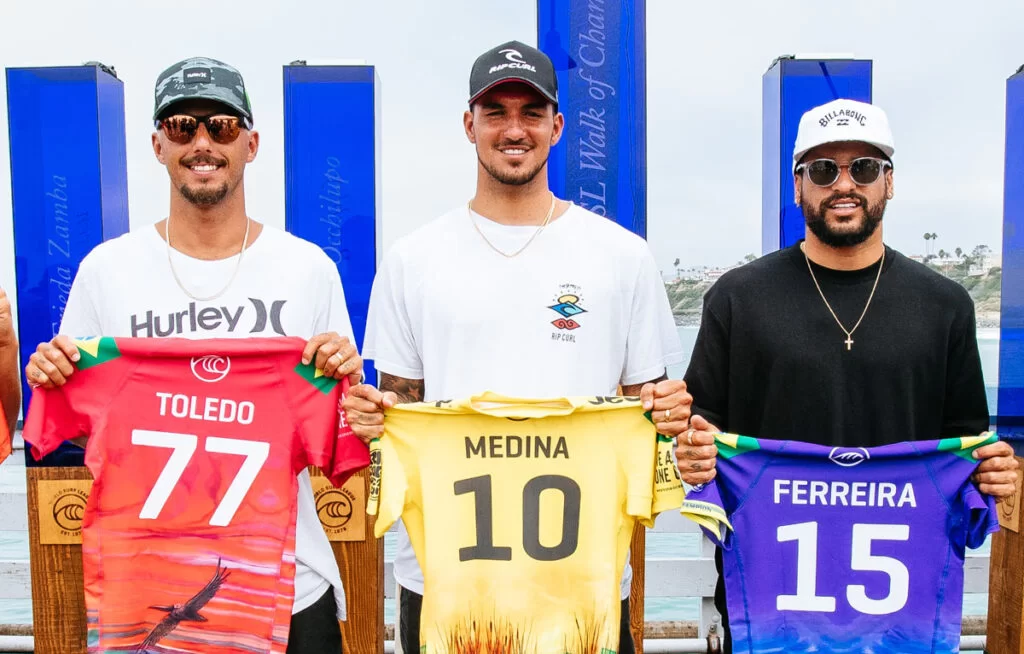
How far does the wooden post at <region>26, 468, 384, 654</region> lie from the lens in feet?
12.3

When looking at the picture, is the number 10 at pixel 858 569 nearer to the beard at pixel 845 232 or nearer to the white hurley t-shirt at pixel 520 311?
the white hurley t-shirt at pixel 520 311

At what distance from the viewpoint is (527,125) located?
2232 millimetres

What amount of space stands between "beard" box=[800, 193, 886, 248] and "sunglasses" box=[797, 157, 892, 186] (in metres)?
0.06

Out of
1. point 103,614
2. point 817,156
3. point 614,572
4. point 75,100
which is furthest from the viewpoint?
point 75,100

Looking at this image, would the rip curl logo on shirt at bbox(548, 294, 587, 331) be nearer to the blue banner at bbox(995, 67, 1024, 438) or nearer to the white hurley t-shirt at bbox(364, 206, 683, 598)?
the white hurley t-shirt at bbox(364, 206, 683, 598)

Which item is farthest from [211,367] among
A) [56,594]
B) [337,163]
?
[56,594]

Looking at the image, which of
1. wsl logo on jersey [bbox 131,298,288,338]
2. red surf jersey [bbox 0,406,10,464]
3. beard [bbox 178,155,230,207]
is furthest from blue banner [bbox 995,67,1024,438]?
red surf jersey [bbox 0,406,10,464]

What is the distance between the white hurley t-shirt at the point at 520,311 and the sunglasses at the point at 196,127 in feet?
2.05

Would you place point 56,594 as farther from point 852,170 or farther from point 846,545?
point 852,170

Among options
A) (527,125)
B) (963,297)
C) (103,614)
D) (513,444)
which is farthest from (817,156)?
(103,614)

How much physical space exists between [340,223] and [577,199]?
122 cm

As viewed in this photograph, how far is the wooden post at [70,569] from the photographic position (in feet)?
12.3

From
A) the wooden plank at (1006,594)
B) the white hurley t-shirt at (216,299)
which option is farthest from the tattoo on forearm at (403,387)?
the wooden plank at (1006,594)

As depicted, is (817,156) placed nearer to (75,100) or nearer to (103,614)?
(103,614)
